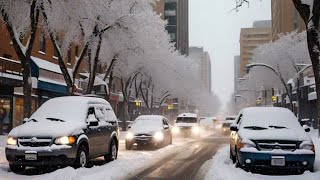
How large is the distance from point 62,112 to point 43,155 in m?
1.95

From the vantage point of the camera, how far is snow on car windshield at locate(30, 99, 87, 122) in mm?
12461

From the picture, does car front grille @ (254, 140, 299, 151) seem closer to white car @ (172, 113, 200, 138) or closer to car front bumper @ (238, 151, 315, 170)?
car front bumper @ (238, 151, 315, 170)

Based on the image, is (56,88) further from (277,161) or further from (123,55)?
(277,161)

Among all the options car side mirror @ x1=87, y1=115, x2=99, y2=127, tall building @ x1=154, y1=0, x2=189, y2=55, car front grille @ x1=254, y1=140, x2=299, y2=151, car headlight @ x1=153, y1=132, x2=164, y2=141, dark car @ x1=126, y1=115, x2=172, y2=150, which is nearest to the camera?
car front grille @ x1=254, y1=140, x2=299, y2=151

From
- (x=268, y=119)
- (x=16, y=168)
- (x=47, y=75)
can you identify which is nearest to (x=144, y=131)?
(x=268, y=119)

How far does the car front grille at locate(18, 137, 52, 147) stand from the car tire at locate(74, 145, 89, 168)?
92cm

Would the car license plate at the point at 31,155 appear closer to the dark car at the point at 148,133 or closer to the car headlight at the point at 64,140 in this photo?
the car headlight at the point at 64,140

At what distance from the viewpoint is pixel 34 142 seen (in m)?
11.1

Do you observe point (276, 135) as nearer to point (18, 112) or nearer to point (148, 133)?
point (148, 133)

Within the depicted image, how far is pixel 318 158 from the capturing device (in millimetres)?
13086

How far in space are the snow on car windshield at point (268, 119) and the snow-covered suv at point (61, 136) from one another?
4.22m

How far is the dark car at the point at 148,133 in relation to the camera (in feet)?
67.2

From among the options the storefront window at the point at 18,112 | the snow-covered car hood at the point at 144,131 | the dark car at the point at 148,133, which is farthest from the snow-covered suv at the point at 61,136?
the storefront window at the point at 18,112

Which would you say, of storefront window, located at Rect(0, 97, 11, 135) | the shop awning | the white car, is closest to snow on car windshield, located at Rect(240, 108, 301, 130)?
storefront window, located at Rect(0, 97, 11, 135)
